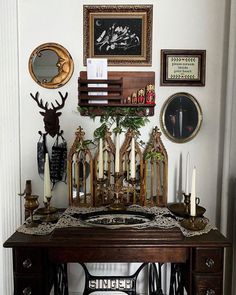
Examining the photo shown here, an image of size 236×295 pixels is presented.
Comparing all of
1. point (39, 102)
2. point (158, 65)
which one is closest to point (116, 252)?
point (39, 102)

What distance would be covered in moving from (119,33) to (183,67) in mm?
450

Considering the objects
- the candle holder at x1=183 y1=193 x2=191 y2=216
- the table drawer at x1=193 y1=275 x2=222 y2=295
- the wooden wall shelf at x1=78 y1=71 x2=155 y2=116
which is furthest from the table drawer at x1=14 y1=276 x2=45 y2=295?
the wooden wall shelf at x1=78 y1=71 x2=155 y2=116

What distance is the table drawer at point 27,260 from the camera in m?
1.50

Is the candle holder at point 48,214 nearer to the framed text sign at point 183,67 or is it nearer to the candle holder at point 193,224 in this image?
the candle holder at point 193,224

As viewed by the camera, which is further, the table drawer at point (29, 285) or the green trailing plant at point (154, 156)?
the green trailing plant at point (154, 156)

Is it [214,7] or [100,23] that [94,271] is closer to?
[100,23]

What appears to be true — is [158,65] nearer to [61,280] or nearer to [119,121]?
[119,121]

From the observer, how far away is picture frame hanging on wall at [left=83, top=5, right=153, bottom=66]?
1.96m

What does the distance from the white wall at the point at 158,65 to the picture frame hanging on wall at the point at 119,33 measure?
37mm

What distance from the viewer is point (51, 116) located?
6.53 ft

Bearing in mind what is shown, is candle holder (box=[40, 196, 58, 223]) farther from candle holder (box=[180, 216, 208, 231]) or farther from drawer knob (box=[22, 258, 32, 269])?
candle holder (box=[180, 216, 208, 231])

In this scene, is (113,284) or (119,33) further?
(119,33)

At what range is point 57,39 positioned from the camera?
197 centimetres

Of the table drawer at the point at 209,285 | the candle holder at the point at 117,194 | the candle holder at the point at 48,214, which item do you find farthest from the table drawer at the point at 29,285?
the table drawer at the point at 209,285
